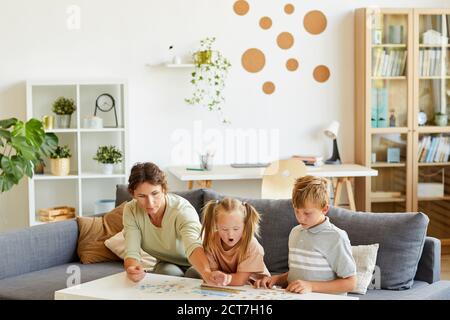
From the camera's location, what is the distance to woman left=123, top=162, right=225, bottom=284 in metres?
3.17

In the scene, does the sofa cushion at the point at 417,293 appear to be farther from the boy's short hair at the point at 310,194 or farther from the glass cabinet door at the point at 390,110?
the glass cabinet door at the point at 390,110

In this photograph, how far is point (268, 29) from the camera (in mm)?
5984

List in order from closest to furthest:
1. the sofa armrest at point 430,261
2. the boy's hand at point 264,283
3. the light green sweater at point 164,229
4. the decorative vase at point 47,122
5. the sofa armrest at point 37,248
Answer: the boy's hand at point 264,283 → the light green sweater at point 164,229 → the sofa armrest at point 430,261 → the sofa armrest at point 37,248 → the decorative vase at point 47,122

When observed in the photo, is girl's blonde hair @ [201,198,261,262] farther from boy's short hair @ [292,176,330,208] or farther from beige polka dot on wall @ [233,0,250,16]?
beige polka dot on wall @ [233,0,250,16]

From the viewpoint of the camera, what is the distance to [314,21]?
602 centimetres

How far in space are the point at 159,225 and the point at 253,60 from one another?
2.85 meters

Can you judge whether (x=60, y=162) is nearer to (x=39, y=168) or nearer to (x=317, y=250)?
(x=39, y=168)

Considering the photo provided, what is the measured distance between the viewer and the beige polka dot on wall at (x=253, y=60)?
235 inches

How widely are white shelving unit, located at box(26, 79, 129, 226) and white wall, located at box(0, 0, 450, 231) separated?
0.30 ft

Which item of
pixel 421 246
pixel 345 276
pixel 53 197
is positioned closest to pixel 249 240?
pixel 345 276

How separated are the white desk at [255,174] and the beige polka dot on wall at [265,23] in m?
1.07

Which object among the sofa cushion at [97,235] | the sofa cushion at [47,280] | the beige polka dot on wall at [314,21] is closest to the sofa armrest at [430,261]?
the sofa cushion at [47,280]
